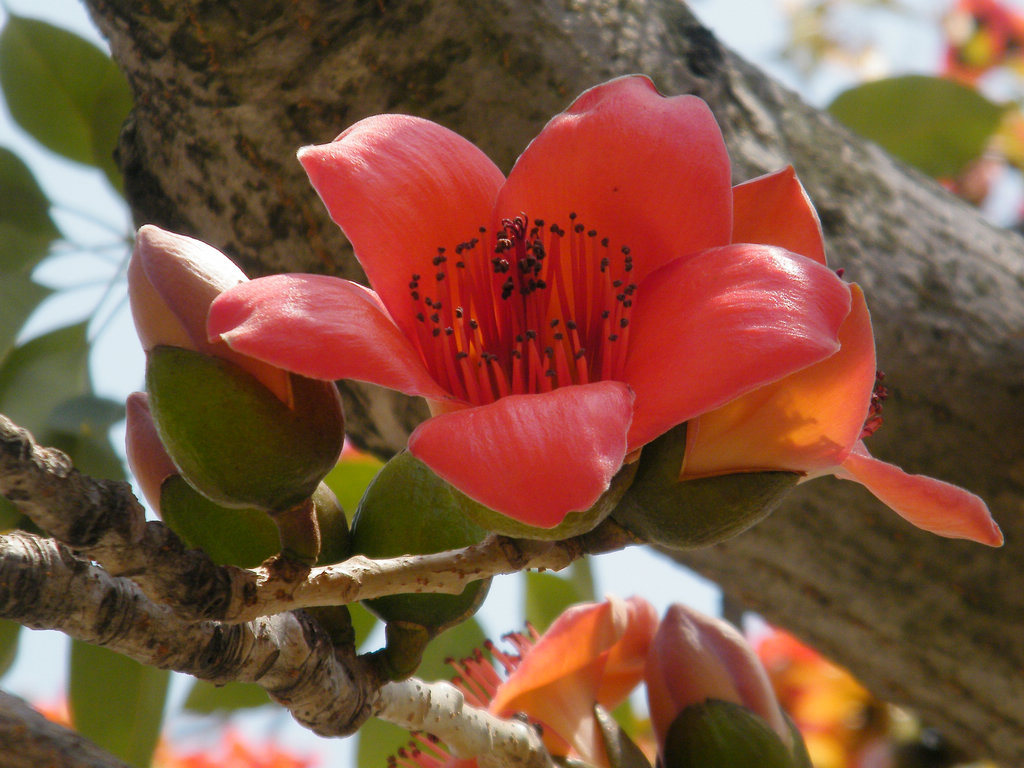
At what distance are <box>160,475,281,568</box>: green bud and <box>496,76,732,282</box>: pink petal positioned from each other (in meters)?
0.34

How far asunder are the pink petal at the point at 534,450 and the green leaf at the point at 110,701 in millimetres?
831

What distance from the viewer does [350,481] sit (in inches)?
59.9

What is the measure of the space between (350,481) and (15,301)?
0.56 m

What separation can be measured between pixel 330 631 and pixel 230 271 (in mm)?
322

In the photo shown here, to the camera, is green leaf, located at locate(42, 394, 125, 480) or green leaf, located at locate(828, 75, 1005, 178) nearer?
green leaf, located at locate(42, 394, 125, 480)

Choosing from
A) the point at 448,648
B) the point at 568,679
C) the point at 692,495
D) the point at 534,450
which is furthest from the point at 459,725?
the point at 448,648

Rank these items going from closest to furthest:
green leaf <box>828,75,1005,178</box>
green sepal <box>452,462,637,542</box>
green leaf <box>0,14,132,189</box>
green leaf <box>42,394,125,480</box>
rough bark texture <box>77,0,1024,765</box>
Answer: green sepal <box>452,462,637,542</box>, rough bark texture <box>77,0,1024,765</box>, green leaf <box>42,394,125,480</box>, green leaf <box>0,14,132,189</box>, green leaf <box>828,75,1005,178</box>

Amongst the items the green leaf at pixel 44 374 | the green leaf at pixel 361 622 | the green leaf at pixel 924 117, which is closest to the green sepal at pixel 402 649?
the green leaf at pixel 361 622

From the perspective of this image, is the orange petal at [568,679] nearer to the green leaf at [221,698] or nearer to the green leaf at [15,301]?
the green leaf at [221,698]

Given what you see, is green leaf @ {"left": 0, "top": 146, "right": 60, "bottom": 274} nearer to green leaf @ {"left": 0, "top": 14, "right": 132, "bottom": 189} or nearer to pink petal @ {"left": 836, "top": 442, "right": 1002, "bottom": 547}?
green leaf @ {"left": 0, "top": 14, "right": 132, "bottom": 189}

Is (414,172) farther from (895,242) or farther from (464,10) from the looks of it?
(895,242)

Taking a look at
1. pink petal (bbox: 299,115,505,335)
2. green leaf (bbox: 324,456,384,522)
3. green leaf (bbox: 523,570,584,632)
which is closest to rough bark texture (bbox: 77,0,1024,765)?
green leaf (bbox: 324,456,384,522)

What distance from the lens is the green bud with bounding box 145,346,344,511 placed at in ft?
2.25

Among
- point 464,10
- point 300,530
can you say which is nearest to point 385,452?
point 464,10
